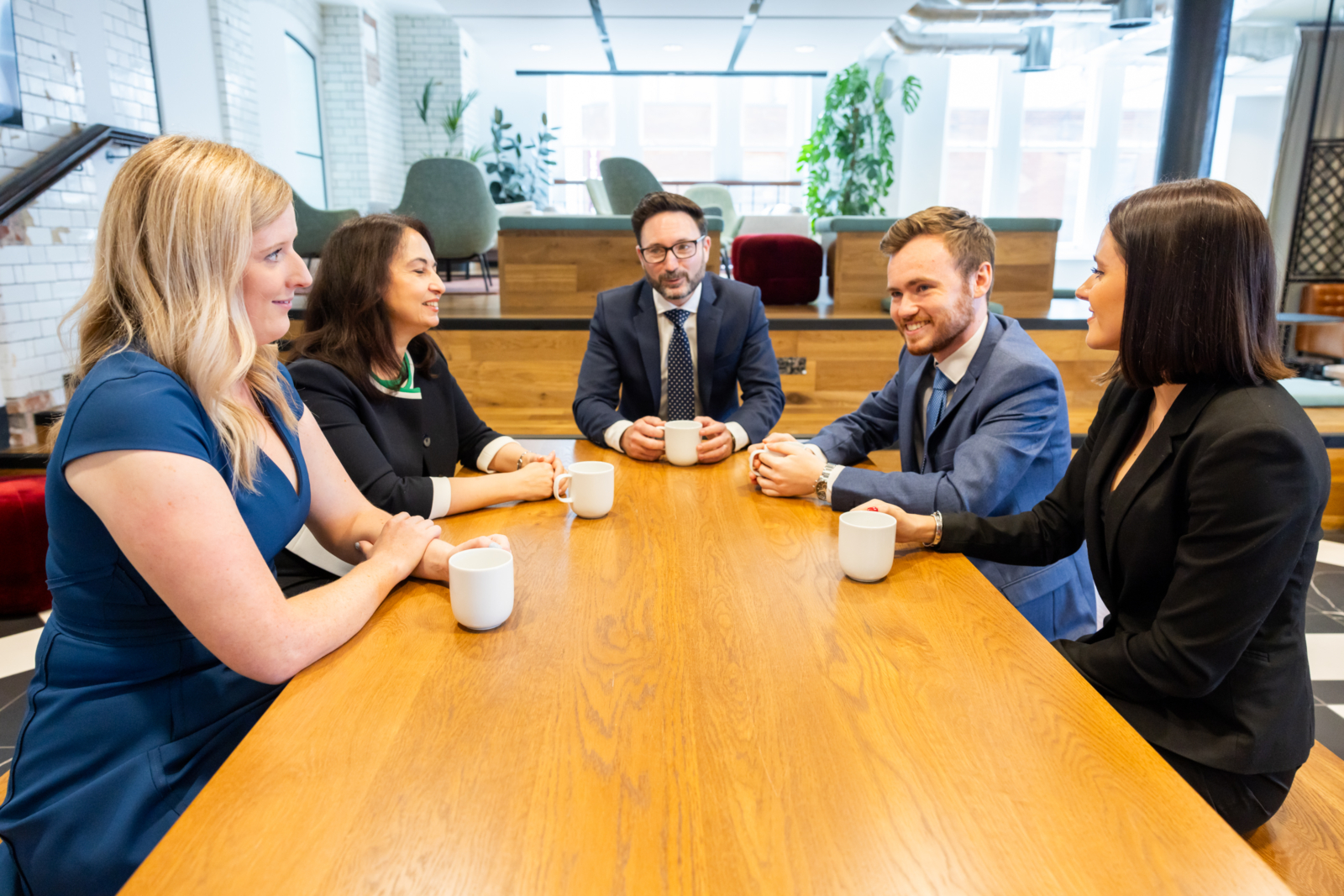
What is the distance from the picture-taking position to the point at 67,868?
91 cm

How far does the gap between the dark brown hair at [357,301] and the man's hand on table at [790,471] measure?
81cm

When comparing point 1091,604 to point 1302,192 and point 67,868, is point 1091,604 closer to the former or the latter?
point 67,868

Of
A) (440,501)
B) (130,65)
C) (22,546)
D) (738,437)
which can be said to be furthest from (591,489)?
(130,65)

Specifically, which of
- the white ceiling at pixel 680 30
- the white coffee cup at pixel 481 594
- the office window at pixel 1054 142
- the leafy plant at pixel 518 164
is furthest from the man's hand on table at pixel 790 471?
the office window at pixel 1054 142

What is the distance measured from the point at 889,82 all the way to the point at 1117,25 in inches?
128

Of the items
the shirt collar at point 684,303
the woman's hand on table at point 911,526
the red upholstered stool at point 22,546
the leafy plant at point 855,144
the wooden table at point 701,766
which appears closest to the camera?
the wooden table at point 701,766

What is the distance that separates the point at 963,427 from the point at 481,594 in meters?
1.09

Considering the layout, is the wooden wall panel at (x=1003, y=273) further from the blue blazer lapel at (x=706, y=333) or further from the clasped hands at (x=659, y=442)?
the clasped hands at (x=659, y=442)

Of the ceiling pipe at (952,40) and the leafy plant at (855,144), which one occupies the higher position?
the ceiling pipe at (952,40)

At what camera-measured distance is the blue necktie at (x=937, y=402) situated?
1771mm

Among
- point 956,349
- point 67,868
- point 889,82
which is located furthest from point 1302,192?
point 67,868

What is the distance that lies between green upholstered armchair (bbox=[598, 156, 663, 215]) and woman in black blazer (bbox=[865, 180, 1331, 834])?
4.80 m

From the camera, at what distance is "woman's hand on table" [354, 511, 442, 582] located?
1135 millimetres

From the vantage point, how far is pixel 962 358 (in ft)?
5.83
